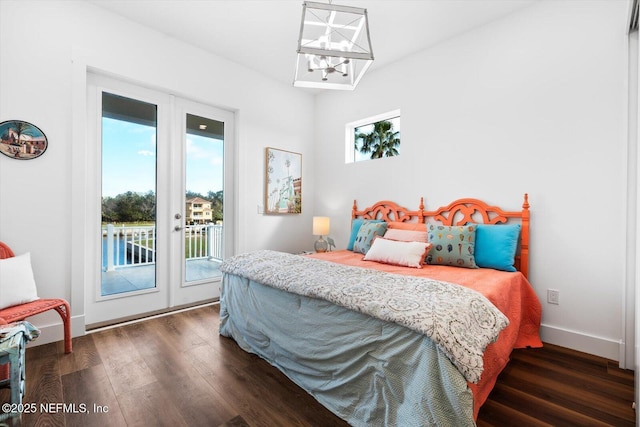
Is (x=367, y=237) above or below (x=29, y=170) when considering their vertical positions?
below

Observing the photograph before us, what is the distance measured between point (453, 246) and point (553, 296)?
0.88 metres

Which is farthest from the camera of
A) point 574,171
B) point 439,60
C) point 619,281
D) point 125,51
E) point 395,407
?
point 439,60

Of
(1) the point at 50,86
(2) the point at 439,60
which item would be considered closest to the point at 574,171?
(2) the point at 439,60

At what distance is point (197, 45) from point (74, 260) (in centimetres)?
251

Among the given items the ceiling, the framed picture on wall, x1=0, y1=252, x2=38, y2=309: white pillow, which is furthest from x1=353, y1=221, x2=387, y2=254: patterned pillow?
x1=0, y1=252, x2=38, y2=309: white pillow

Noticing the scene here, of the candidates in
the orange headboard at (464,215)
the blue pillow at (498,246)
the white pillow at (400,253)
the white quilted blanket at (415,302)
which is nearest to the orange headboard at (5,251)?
the white quilted blanket at (415,302)

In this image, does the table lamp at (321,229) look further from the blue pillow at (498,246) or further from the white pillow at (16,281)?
the white pillow at (16,281)

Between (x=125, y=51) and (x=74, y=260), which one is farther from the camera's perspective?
(x=125, y=51)

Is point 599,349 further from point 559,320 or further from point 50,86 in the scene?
point 50,86

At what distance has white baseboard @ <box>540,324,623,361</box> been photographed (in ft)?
6.95

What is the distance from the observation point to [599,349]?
85.4 inches

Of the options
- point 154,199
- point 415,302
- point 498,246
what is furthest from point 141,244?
point 498,246

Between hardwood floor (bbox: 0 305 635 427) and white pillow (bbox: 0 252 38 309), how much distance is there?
1.52ft

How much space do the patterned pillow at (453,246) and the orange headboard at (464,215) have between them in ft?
0.93
